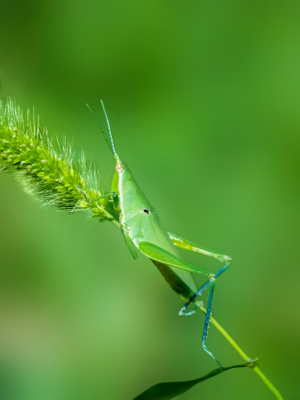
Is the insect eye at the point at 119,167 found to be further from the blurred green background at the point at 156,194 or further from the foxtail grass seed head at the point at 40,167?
the blurred green background at the point at 156,194

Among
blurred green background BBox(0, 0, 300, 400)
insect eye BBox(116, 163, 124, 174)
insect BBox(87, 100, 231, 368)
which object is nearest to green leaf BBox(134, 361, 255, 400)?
insect BBox(87, 100, 231, 368)

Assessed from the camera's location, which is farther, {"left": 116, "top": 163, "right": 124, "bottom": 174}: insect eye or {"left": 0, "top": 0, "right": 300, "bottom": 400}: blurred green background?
{"left": 0, "top": 0, "right": 300, "bottom": 400}: blurred green background

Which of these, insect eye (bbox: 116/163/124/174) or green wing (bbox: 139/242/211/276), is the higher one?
insect eye (bbox: 116/163/124/174)

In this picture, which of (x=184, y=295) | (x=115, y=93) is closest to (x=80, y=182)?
(x=184, y=295)

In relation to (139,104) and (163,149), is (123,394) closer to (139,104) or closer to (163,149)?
(163,149)

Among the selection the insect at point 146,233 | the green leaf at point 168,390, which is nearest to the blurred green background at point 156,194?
the insect at point 146,233

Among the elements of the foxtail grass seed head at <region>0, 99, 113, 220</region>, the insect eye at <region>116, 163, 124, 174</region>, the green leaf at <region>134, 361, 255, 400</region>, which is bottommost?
the green leaf at <region>134, 361, 255, 400</region>

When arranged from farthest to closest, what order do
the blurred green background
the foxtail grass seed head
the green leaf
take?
the blurred green background → the foxtail grass seed head → the green leaf

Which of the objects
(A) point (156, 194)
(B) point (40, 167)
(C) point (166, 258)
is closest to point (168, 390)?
(C) point (166, 258)

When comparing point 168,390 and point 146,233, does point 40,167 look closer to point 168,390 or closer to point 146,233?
point 146,233

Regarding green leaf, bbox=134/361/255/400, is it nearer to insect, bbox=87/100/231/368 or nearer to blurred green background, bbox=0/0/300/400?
insect, bbox=87/100/231/368
